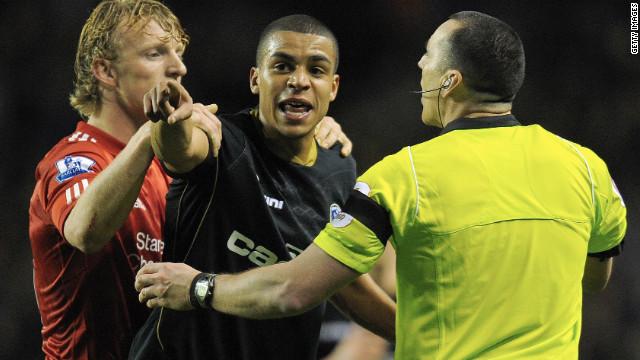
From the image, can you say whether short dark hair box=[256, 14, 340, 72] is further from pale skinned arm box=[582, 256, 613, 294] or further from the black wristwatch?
pale skinned arm box=[582, 256, 613, 294]

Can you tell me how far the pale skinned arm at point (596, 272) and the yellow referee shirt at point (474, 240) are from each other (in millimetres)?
456

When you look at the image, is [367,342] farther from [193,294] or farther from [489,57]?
[489,57]

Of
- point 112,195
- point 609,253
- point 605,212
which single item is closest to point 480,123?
point 605,212

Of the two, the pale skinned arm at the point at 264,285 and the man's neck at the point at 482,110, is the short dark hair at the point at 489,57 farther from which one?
the pale skinned arm at the point at 264,285

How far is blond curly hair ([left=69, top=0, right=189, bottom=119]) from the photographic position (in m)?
3.48

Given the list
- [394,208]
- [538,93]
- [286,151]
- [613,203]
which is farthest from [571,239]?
[538,93]

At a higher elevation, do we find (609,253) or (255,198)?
(255,198)

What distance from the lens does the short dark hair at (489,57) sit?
2295mm

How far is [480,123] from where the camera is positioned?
2.24m

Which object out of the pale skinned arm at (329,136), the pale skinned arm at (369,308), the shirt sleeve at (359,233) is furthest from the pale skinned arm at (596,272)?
the pale skinned arm at (329,136)

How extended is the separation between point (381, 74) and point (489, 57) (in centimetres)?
508

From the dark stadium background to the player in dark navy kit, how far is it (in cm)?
396

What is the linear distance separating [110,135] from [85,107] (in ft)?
1.18

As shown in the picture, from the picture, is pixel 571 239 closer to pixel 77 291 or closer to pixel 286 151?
pixel 286 151
